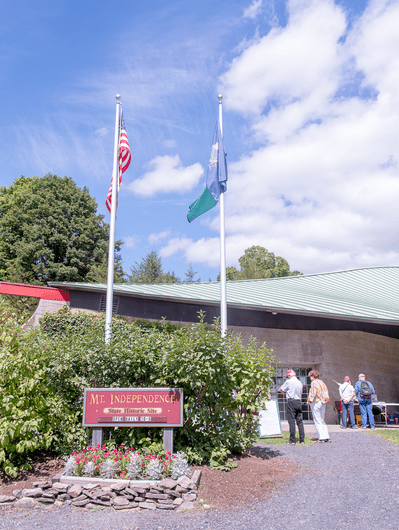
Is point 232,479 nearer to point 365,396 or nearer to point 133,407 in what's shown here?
point 133,407

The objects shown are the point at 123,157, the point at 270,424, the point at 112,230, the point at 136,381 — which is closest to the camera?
the point at 136,381

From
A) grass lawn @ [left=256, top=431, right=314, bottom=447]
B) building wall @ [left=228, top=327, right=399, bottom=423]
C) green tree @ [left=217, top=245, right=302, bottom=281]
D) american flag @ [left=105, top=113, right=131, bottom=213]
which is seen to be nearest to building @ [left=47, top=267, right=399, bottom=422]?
building wall @ [left=228, top=327, right=399, bottom=423]

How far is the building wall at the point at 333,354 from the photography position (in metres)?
16.1

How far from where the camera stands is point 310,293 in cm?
1955

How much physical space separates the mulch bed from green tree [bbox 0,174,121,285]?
1009 inches

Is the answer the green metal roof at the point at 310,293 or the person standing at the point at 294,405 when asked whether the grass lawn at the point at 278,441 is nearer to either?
the person standing at the point at 294,405

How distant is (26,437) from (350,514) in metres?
4.93

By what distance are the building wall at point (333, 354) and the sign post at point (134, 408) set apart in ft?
28.5

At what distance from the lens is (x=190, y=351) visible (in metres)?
7.32

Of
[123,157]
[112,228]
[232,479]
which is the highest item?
[123,157]

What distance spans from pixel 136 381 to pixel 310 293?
13.2 metres

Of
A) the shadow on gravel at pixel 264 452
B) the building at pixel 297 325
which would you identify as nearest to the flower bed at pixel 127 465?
the shadow on gravel at pixel 264 452

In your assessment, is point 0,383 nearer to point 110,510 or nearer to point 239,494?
point 110,510

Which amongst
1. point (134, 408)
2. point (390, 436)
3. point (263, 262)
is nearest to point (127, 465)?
point (134, 408)
